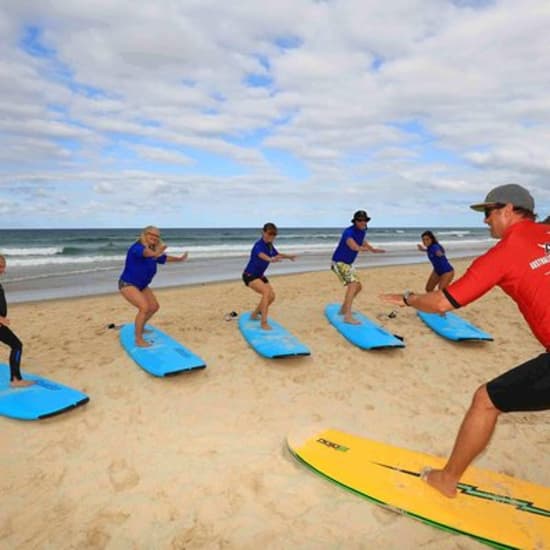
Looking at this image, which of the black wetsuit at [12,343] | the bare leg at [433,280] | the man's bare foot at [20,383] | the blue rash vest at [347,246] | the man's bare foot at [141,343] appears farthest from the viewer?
the bare leg at [433,280]

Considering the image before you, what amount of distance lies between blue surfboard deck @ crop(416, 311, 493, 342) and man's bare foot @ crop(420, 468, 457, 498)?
15.4ft

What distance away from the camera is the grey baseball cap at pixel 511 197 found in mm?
3336

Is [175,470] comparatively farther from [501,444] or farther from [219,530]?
[501,444]

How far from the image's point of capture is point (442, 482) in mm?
3896

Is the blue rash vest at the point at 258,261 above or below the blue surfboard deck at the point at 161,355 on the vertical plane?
above

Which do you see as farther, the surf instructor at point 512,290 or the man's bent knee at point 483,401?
the man's bent knee at point 483,401

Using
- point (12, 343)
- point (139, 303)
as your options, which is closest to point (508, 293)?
point (139, 303)

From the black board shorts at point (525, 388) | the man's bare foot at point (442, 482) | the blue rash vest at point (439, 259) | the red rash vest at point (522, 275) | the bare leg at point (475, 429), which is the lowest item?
the man's bare foot at point (442, 482)

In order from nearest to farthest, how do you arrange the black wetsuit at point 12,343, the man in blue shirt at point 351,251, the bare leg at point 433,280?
1. the black wetsuit at point 12,343
2. the man in blue shirt at point 351,251
3. the bare leg at point 433,280

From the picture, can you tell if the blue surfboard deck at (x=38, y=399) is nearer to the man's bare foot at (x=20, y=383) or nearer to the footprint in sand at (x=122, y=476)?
the man's bare foot at (x=20, y=383)

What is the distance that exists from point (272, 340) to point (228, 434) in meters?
2.65

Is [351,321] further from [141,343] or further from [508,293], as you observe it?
[508,293]

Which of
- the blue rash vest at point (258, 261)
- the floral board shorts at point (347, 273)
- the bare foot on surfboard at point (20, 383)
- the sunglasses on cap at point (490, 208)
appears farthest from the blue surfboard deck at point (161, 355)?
the sunglasses on cap at point (490, 208)

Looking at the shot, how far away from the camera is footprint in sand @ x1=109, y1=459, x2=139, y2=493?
14.1 feet
